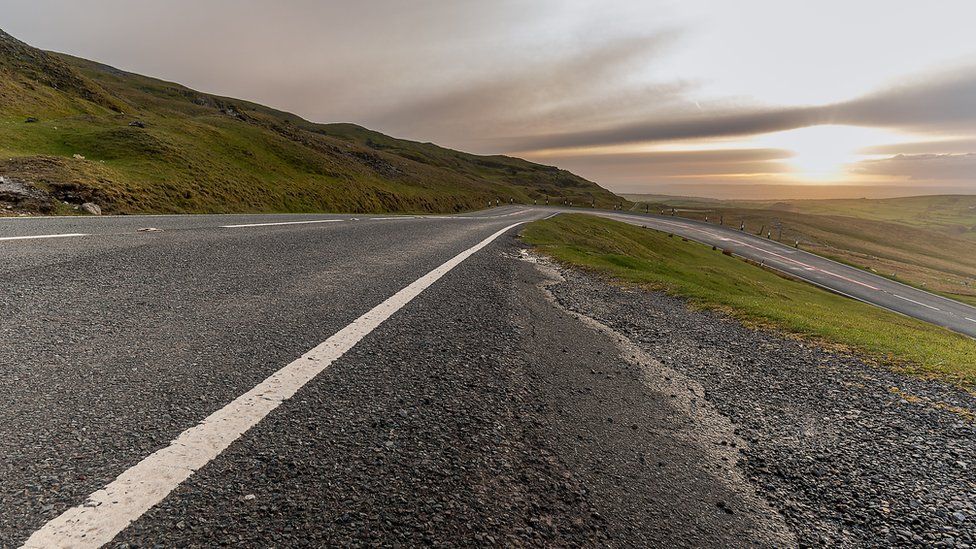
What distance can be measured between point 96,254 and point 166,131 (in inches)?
1543

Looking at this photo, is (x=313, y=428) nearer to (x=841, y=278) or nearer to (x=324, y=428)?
(x=324, y=428)

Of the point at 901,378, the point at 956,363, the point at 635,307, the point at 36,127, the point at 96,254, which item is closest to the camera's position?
the point at 901,378

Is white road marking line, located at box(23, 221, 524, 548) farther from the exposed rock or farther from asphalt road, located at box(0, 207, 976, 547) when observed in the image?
the exposed rock

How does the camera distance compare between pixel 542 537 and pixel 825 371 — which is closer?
pixel 542 537

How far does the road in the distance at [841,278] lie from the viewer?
38.2 metres

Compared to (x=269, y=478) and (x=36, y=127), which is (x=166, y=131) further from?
(x=269, y=478)

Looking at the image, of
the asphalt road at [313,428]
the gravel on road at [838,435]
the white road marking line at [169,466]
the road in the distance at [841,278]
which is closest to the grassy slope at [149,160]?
the asphalt road at [313,428]

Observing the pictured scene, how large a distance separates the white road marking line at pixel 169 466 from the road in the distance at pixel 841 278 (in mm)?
48574

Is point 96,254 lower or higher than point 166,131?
lower

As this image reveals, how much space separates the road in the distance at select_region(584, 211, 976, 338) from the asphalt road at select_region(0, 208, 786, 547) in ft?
153

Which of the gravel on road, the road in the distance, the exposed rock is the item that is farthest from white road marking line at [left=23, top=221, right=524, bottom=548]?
the road in the distance

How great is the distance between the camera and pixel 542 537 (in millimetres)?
1967

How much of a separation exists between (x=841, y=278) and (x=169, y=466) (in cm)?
6222

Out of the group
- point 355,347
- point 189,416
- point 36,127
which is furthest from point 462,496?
point 36,127
